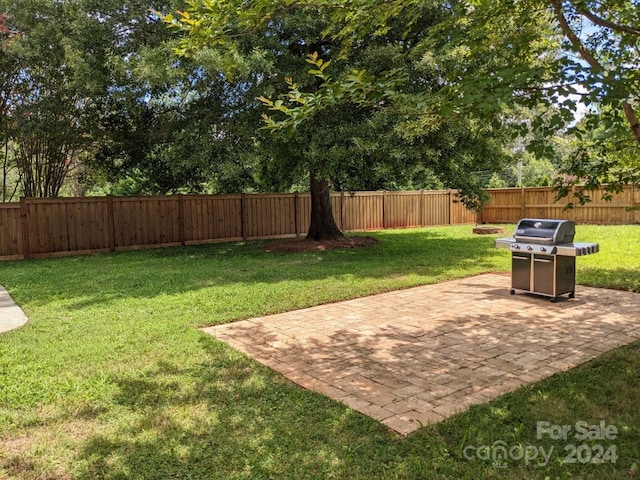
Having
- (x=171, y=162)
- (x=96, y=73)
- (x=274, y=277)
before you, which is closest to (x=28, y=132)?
(x=96, y=73)

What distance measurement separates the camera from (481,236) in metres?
14.0

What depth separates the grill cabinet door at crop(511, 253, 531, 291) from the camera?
604 centimetres

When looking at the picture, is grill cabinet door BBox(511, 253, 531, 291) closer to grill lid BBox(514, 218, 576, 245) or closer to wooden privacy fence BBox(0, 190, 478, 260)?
grill lid BBox(514, 218, 576, 245)

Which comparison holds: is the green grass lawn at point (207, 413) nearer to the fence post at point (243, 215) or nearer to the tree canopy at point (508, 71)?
the tree canopy at point (508, 71)

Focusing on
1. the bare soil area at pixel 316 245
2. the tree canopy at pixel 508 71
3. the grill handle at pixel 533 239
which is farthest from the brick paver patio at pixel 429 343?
the bare soil area at pixel 316 245

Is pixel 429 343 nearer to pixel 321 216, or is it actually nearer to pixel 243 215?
pixel 321 216

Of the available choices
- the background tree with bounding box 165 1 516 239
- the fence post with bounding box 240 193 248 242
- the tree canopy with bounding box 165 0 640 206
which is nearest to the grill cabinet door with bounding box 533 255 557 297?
the tree canopy with bounding box 165 0 640 206

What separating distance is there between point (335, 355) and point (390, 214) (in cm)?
1379

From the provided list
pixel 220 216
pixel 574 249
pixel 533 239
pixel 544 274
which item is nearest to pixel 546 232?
pixel 533 239

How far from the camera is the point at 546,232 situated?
5.73 m

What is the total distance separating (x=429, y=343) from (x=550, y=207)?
15210 mm

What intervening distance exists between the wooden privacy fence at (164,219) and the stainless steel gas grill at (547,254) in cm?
721

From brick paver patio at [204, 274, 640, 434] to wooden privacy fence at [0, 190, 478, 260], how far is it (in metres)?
7.91

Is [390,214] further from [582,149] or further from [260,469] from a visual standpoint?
[260,469]
